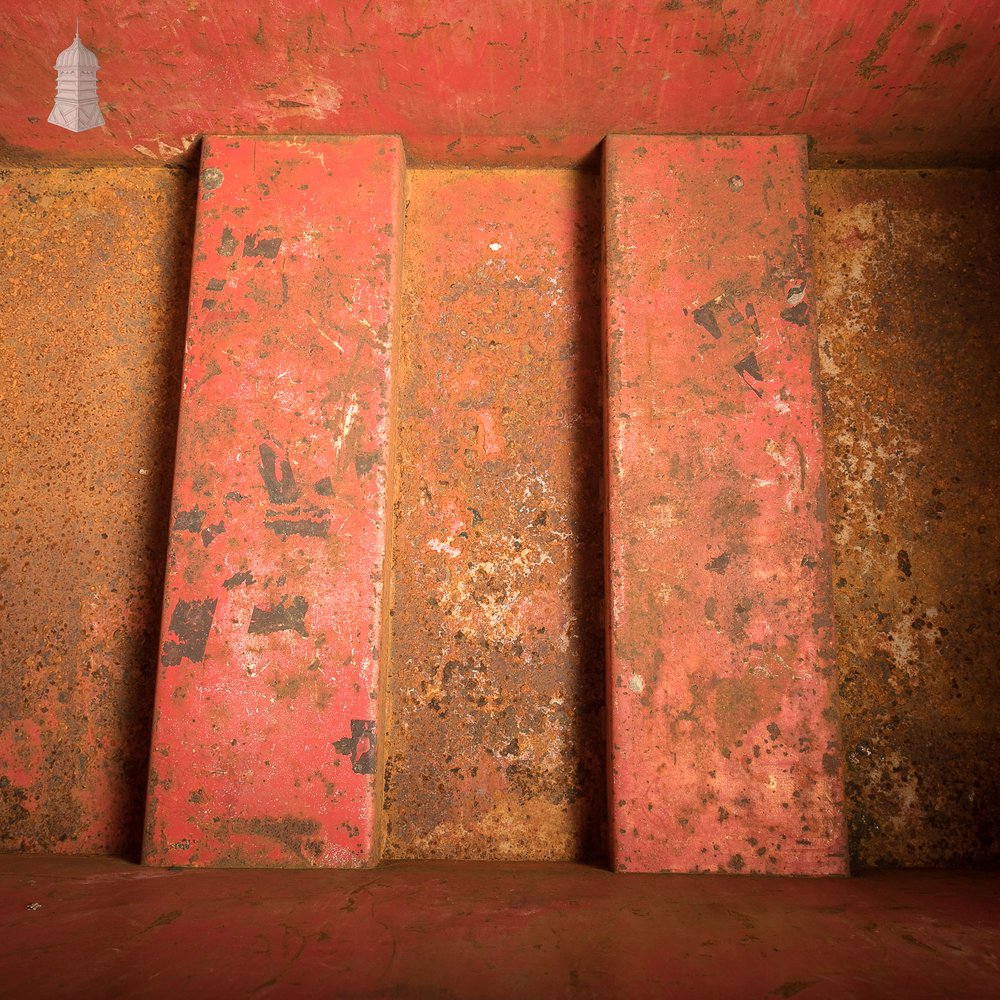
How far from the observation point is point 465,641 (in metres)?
2.17

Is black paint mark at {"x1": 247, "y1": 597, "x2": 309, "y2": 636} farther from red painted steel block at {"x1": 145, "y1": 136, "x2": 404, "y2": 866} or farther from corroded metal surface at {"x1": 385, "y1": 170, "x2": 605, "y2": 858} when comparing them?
corroded metal surface at {"x1": 385, "y1": 170, "x2": 605, "y2": 858}

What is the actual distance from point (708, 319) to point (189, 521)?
1.73 m

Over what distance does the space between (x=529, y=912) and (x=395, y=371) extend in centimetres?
157

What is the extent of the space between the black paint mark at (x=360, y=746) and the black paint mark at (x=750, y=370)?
4.99ft

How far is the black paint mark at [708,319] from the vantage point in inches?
83.4

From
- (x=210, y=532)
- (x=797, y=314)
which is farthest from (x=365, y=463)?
(x=797, y=314)

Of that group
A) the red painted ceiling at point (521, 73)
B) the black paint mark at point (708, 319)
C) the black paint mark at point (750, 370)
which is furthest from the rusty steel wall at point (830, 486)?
the black paint mark at point (708, 319)

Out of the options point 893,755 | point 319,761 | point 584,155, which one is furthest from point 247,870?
point 584,155

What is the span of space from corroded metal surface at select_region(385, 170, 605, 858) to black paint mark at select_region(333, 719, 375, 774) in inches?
8.4

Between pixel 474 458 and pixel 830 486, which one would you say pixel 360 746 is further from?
pixel 830 486

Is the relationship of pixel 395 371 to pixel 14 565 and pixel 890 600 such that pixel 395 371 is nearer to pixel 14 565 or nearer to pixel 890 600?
pixel 14 565

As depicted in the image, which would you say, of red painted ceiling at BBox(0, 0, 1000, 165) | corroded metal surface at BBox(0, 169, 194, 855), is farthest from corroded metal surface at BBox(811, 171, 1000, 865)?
corroded metal surface at BBox(0, 169, 194, 855)

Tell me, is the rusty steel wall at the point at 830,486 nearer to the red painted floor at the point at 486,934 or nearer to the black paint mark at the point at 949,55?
the red painted floor at the point at 486,934

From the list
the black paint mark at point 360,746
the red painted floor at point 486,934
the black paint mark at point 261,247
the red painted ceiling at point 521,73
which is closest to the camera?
the red painted floor at point 486,934
